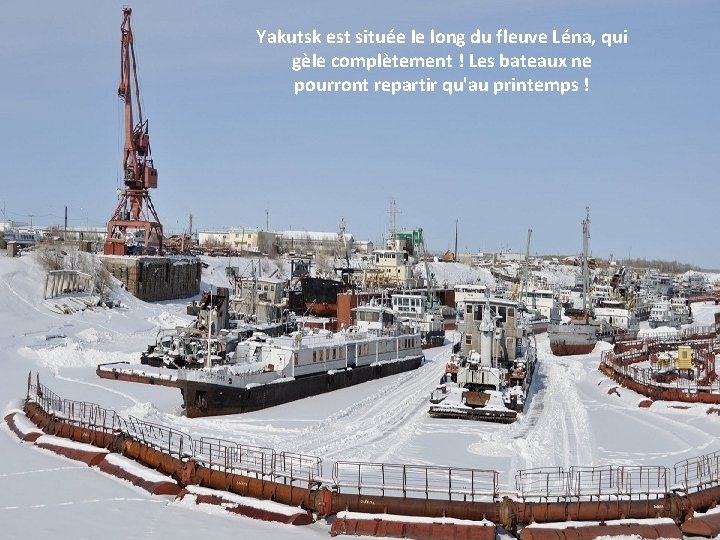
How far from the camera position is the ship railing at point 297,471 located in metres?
15.9

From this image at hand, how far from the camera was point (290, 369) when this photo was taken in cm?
2939

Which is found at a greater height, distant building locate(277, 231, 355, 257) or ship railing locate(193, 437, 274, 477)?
distant building locate(277, 231, 355, 257)

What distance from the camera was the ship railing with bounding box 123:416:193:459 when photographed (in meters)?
18.0

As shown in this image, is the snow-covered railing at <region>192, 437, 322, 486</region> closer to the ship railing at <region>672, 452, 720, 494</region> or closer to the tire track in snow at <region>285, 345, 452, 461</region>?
the tire track in snow at <region>285, 345, 452, 461</region>

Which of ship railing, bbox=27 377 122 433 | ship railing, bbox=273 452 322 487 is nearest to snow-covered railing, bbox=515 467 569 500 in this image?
ship railing, bbox=273 452 322 487

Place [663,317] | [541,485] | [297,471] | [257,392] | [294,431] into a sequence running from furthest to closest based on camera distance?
[663,317]
[257,392]
[294,431]
[541,485]
[297,471]

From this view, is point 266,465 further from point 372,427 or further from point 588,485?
point 588,485

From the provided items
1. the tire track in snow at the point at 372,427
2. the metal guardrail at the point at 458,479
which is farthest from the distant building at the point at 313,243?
the metal guardrail at the point at 458,479

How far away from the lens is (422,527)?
551 inches

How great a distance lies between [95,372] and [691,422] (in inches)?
958

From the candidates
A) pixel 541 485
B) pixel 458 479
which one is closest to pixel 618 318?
pixel 541 485

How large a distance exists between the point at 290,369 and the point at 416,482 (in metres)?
13.2

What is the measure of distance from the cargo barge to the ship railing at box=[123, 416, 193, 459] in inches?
129

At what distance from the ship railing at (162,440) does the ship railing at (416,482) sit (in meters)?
4.08
